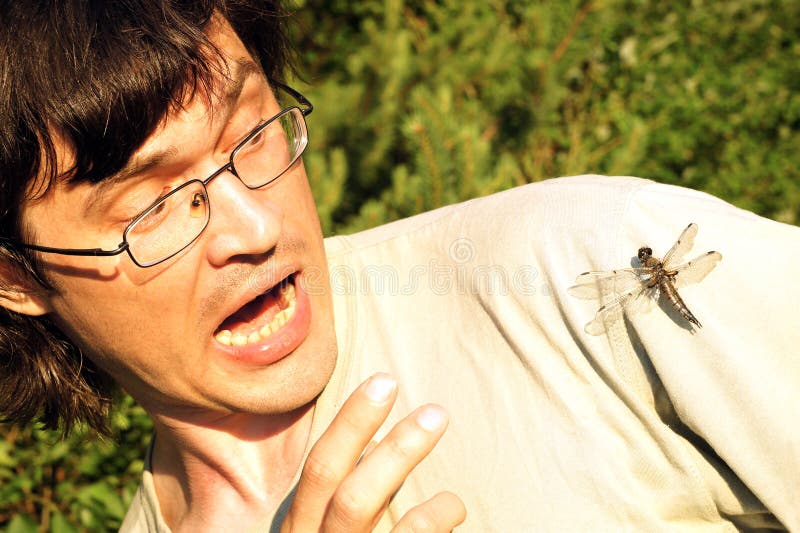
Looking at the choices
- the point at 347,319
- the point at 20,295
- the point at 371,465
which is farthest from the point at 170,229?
the point at 371,465

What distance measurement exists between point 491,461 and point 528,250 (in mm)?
391

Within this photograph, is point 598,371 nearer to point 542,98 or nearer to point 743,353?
point 743,353

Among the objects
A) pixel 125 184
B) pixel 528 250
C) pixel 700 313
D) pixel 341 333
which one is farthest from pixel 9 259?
pixel 700 313

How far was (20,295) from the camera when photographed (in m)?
1.91

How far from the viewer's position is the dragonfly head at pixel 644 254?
1314 millimetres

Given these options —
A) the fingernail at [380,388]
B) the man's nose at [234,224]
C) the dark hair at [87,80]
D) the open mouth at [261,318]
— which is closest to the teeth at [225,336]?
the open mouth at [261,318]

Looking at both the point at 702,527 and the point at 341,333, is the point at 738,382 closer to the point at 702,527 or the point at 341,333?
the point at 702,527

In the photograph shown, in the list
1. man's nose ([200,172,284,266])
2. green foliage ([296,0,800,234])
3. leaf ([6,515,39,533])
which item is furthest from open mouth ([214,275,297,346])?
leaf ([6,515,39,533])

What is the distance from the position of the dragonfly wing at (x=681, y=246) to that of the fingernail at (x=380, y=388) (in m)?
0.48

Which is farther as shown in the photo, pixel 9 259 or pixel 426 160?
pixel 426 160

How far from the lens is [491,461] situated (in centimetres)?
144

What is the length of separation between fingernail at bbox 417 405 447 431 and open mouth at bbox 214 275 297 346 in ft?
1.78

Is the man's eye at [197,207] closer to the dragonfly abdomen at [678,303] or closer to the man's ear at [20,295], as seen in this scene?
the man's ear at [20,295]

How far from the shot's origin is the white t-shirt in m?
1.23
